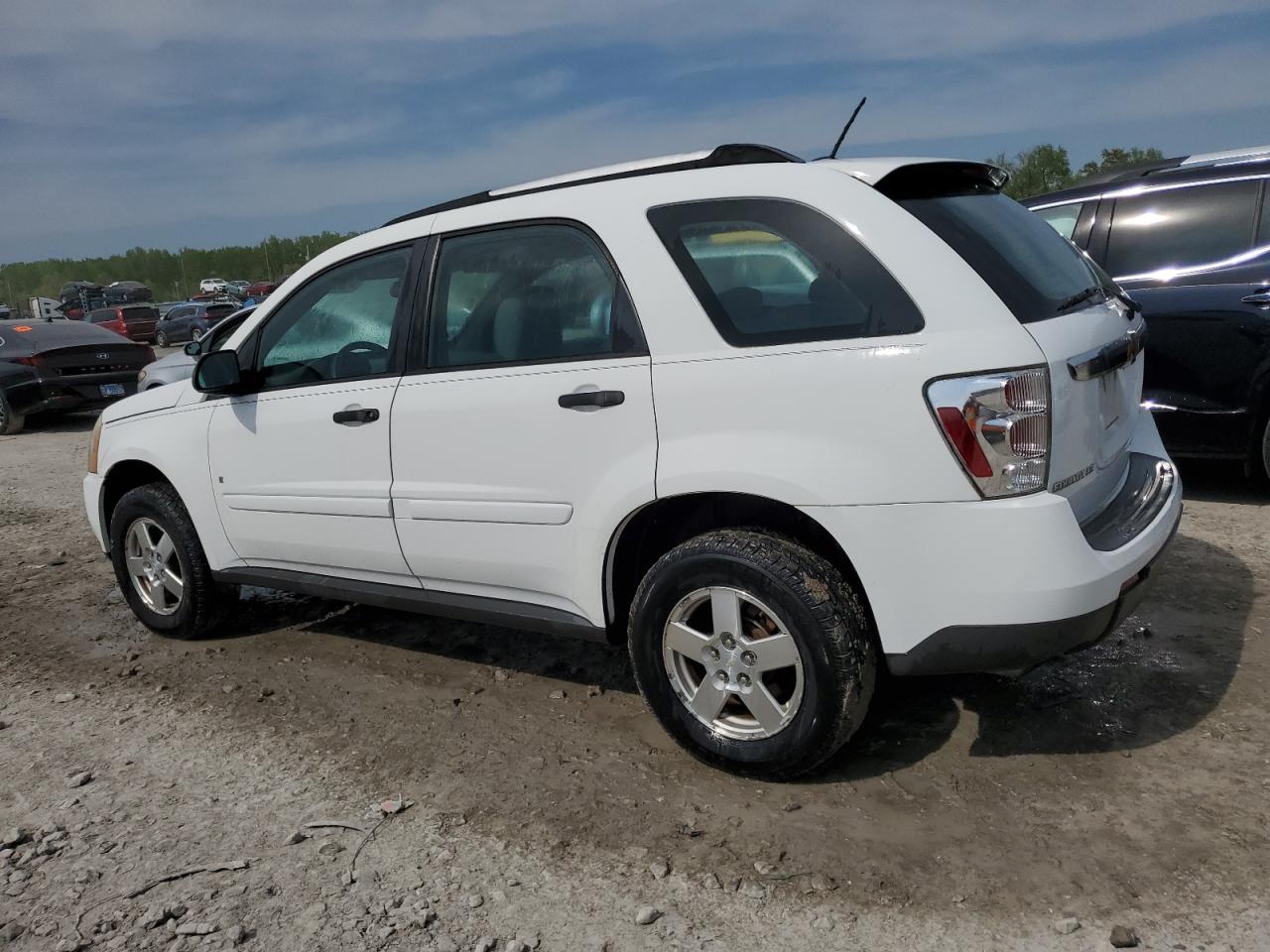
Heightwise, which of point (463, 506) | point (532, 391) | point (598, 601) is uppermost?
point (532, 391)

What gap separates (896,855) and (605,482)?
135cm

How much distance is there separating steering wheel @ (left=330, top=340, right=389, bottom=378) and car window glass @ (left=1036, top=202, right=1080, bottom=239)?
14.6 ft

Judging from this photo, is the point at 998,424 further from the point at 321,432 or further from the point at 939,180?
the point at 321,432

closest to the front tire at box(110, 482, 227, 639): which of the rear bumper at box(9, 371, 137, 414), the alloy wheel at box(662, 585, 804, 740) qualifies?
the alloy wheel at box(662, 585, 804, 740)

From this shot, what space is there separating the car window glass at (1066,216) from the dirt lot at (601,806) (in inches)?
105

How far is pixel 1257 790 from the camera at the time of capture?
9.96 ft

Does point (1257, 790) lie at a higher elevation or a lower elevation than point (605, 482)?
lower

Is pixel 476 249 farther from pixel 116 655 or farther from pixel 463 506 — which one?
pixel 116 655

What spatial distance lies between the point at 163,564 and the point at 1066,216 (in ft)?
18.1

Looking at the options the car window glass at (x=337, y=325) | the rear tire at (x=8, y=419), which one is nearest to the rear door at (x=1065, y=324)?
the car window glass at (x=337, y=325)

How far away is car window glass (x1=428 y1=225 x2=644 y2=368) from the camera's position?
3.39 m

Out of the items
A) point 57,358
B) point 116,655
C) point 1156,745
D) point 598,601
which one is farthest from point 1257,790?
point 57,358

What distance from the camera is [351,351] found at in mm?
4137

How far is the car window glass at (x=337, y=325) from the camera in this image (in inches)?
159
